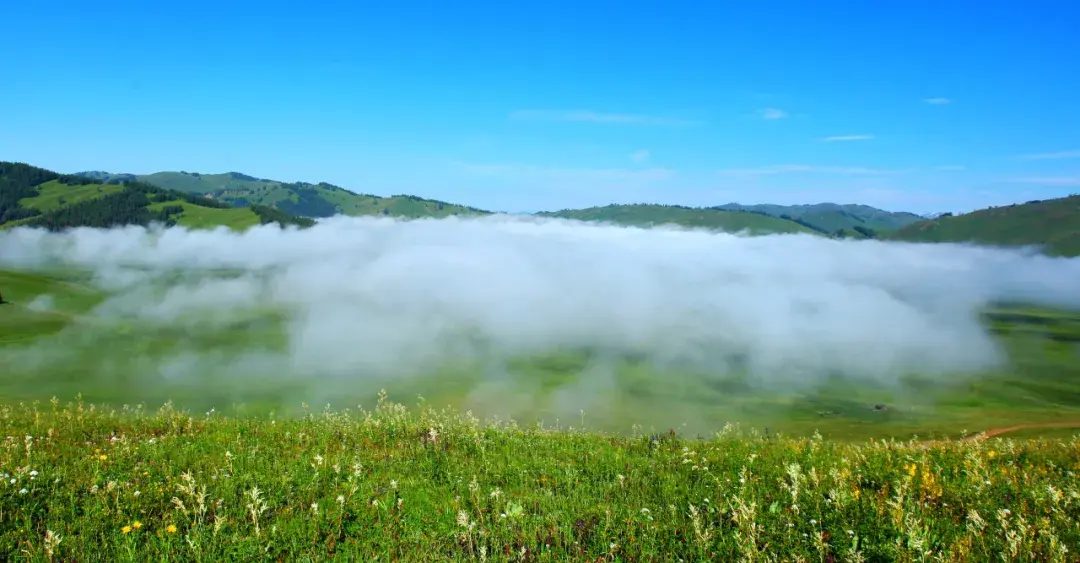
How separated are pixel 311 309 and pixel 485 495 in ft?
669

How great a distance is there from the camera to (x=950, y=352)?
160m

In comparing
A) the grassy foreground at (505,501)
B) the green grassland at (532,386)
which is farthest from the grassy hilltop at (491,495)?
the green grassland at (532,386)

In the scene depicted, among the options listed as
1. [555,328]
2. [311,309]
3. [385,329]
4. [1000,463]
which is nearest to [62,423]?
[1000,463]

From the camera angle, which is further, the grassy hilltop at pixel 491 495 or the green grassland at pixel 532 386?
the green grassland at pixel 532 386

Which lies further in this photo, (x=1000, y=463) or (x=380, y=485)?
(x=1000, y=463)

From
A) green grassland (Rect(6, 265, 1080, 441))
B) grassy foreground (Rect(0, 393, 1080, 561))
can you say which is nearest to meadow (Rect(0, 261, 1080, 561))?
grassy foreground (Rect(0, 393, 1080, 561))

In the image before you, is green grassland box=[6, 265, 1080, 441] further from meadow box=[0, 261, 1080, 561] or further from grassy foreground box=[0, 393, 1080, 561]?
grassy foreground box=[0, 393, 1080, 561]

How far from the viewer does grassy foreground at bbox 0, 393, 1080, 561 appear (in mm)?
7699

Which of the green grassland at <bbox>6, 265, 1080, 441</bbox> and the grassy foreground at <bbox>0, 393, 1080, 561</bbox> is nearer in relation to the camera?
the grassy foreground at <bbox>0, 393, 1080, 561</bbox>

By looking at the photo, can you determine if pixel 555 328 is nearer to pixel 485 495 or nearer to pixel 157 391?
pixel 157 391

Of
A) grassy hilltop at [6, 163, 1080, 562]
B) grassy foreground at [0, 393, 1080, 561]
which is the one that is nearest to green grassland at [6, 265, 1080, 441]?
grassy hilltop at [6, 163, 1080, 562]

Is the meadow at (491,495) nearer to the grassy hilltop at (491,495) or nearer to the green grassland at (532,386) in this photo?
the grassy hilltop at (491,495)

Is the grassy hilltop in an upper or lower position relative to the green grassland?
upper

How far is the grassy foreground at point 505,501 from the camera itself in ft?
25.3
